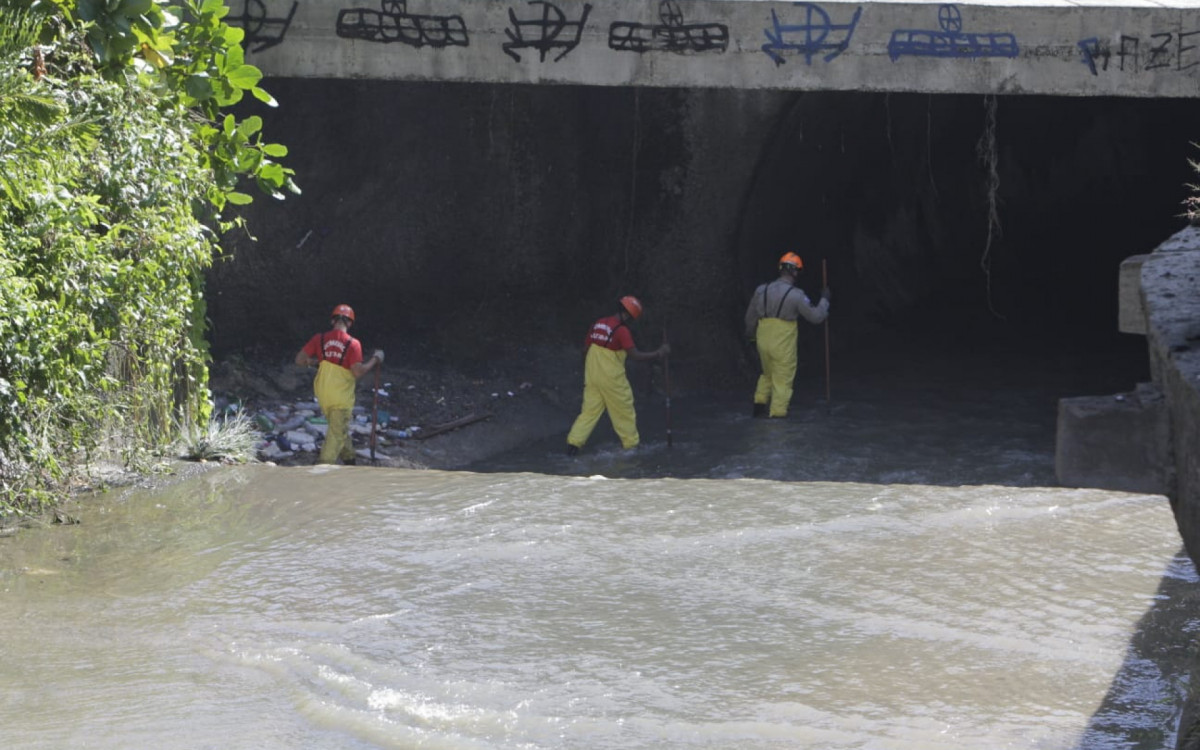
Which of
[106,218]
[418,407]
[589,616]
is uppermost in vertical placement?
[106,218]

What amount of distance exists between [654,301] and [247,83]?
617cm

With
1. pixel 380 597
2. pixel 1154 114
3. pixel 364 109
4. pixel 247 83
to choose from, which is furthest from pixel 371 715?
pixel 1154 114

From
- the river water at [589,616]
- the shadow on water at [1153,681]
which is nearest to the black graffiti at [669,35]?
the river water at [589,616]

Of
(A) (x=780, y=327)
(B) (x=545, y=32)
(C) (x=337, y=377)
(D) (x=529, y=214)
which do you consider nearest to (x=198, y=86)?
(C) (x=337, y=377)

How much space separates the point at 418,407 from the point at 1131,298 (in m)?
9.18

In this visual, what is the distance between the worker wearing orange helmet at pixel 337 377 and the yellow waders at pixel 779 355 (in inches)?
167

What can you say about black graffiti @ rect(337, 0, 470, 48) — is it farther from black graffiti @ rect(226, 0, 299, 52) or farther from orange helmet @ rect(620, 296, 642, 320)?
orange helmet @ rect(620, 296, 642, 320)

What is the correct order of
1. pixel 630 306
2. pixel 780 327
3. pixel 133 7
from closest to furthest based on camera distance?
pixel 133 7, pixel 630 306, pixel 780 327

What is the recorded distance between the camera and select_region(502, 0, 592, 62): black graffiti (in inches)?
461

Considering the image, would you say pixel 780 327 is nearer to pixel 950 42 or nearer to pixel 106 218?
pixel 950 42

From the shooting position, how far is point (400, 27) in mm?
11719

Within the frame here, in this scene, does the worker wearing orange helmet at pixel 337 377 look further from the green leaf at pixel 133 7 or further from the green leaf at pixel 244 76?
the green leaf at pixel 133 7

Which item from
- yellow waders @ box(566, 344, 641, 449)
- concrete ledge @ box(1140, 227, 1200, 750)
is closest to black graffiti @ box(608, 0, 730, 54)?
yellow waders @ box(566, 344, 641, 449)

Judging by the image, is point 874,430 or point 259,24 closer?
point 259,24
